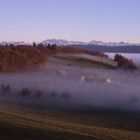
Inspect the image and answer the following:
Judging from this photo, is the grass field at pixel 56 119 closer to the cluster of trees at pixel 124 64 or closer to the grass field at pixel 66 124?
the grass field at pixel 66 124

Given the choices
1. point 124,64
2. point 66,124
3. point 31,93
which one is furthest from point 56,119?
point 124,64

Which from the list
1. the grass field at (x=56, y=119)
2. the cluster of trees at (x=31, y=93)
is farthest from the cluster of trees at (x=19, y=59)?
the cluster of trees at (x=31, y=93)

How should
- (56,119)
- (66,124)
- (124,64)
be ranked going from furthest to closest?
(124,64)
(56,119)
(66,124)

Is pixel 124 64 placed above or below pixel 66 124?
below

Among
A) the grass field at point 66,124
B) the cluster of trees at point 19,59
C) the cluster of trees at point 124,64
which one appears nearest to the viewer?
the grass field at point 66,124

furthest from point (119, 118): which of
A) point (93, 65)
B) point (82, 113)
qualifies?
point (93, 65)

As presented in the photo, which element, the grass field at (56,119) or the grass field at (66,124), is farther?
the grass field at (56,119)

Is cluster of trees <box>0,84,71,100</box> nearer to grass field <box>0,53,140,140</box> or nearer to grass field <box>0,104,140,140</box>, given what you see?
grass field <box>0,53,140,140</box>

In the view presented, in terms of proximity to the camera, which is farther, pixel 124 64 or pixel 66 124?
pixel 124 64

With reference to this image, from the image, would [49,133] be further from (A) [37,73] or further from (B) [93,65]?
(B) [93,65]

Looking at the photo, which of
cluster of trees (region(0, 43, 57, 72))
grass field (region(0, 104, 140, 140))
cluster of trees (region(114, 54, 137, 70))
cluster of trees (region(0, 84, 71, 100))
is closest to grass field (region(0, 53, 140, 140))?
grass field (region(0, 104, 140, 140))

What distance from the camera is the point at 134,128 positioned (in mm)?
31094

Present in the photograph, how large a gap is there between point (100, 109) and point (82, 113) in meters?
3.10

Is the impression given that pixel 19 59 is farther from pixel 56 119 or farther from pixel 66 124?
pixel 66 124
